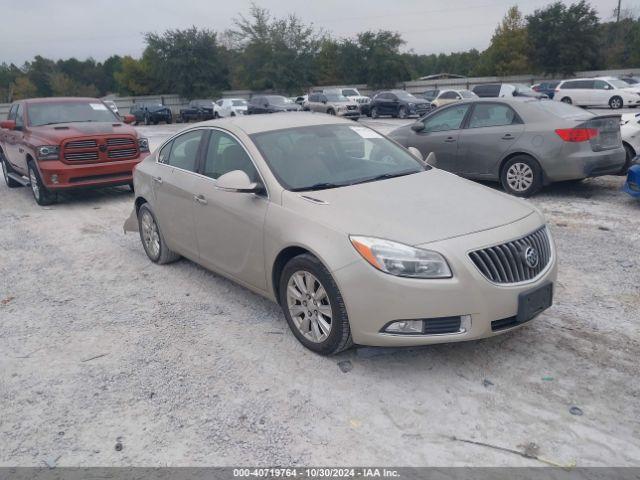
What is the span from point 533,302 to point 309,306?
4.88 ft

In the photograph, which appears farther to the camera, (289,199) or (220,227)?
(220,227)

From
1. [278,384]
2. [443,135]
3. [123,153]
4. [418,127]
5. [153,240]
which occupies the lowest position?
[278,384]

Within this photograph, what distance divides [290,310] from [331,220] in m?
0.79

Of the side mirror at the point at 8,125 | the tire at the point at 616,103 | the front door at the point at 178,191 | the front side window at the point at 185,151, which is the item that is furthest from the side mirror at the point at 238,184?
the tire at the point at 616,103

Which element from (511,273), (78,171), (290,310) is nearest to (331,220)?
(290,310)

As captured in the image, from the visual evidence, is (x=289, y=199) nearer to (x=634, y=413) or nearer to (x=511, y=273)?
(x=511, y=273)

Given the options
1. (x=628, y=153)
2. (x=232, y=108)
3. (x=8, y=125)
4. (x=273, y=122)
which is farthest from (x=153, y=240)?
(x=232, y=108)

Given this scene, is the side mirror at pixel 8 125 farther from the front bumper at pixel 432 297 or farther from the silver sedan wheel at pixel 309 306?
the front bumper at pixel 432 297

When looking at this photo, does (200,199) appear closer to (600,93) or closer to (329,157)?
(329,157)

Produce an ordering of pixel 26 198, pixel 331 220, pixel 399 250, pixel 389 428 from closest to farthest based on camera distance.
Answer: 1. pixel 389 428
2. pixel 399 250
3. pixel 331 220
4. pixel 26 198

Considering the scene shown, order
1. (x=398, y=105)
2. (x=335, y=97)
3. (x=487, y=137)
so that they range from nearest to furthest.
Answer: (x=487, y=137) < (x=398, y=105) < (x=335, y=97)

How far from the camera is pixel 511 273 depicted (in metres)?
3.51

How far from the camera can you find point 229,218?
4543 mm

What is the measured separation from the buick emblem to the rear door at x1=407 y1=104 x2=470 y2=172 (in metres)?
5.64
